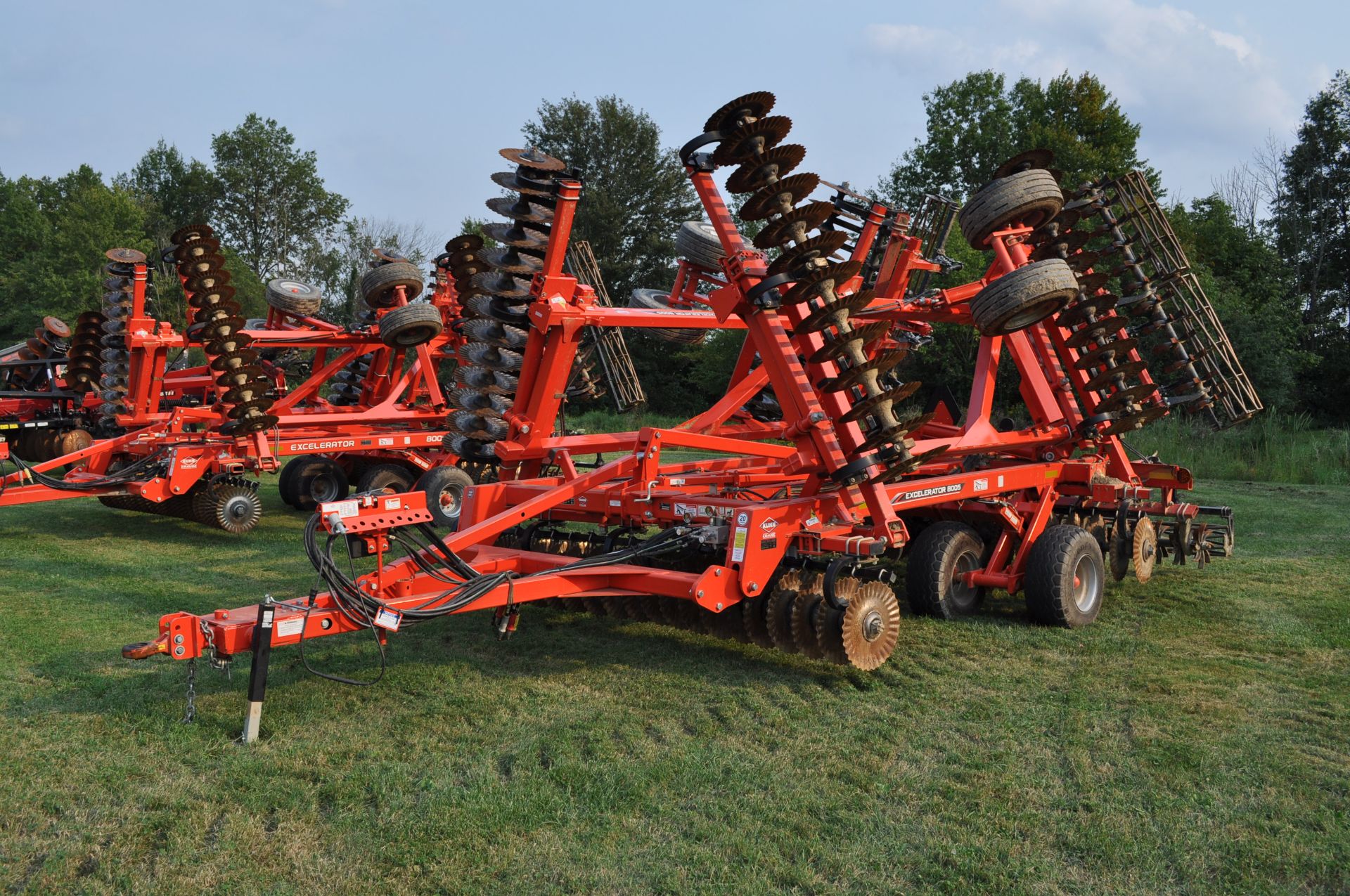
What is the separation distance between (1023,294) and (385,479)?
8.35 meters

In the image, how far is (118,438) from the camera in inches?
449

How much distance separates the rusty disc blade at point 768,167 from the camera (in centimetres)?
627

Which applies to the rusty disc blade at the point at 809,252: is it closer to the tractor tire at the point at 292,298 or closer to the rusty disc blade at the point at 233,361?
the rusty disc blade at the point at 233,361

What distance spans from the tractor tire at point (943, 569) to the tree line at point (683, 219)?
19.4 meters

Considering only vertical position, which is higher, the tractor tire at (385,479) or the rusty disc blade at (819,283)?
the rusty disc blade at (819,283)

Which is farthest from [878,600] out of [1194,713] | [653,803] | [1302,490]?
[1302,490]

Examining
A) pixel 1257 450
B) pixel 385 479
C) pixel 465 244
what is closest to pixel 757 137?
pixel 465 244

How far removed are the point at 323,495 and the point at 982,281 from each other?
27.8 ft

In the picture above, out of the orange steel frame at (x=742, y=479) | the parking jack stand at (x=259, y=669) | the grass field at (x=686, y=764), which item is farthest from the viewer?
the orange steel frame at (x=742, y=479)

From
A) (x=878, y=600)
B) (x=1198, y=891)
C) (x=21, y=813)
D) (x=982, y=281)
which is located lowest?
(x=21, y=813)

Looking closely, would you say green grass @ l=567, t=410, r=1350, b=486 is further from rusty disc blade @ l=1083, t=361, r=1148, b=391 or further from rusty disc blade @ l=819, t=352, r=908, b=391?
rusty disc blade @ l=819, t=352, r=908, b=391

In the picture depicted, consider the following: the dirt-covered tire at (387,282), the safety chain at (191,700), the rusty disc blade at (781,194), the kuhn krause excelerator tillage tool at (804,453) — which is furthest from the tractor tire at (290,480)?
the rusty disc blade at (781,194)

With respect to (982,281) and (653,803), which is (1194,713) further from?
(982,281)

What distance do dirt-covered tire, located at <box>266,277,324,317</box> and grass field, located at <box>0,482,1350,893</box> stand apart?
6.52m
